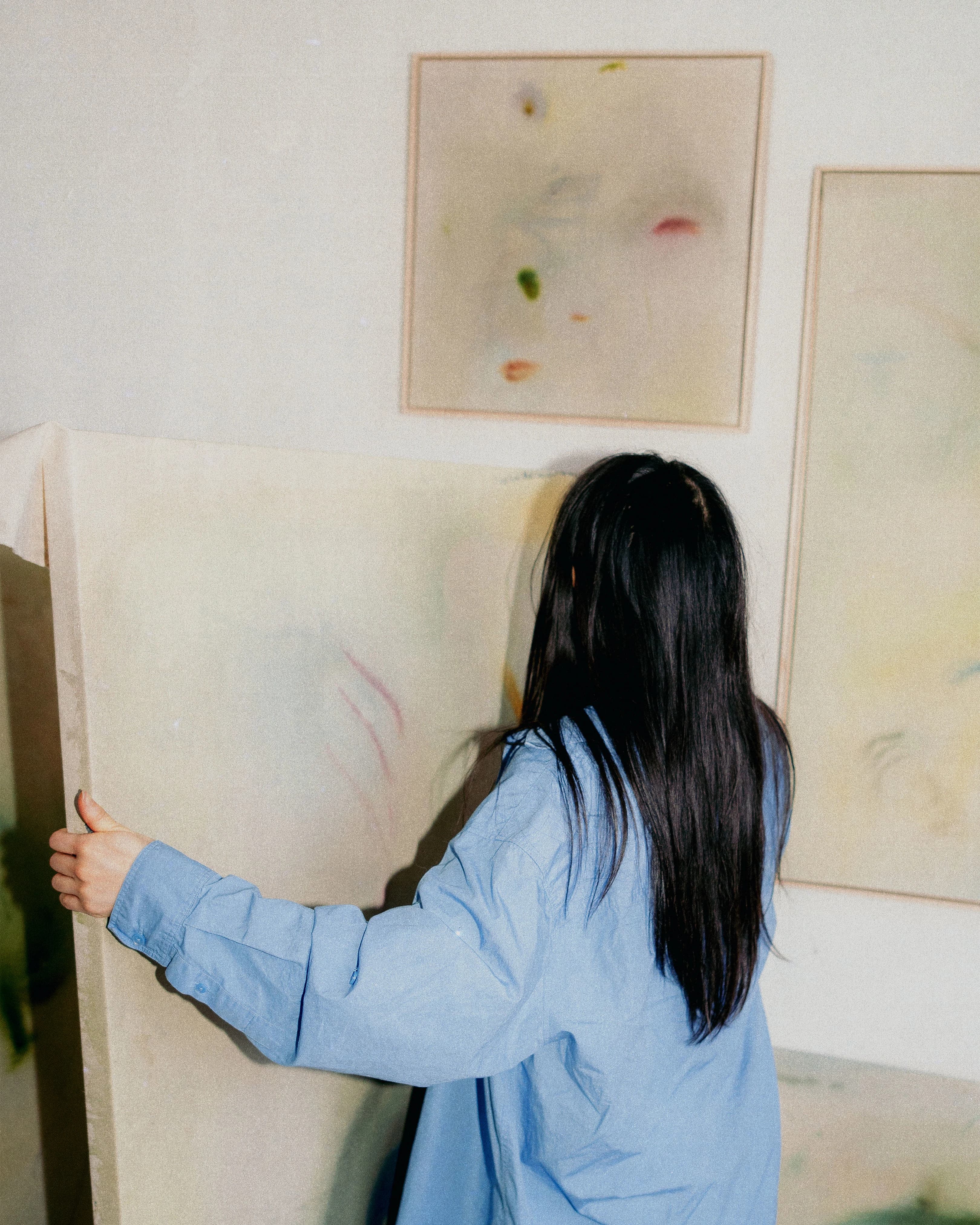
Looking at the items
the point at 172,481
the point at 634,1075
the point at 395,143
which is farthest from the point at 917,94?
the point at 634,1075

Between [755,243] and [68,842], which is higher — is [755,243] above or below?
above

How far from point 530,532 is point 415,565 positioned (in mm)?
194

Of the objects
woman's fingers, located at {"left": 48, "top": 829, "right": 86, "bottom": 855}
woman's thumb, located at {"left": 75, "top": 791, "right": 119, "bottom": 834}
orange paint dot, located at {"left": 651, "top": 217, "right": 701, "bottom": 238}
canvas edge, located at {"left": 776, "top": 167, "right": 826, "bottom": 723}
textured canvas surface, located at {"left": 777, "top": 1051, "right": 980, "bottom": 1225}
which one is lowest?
textured canvas surface, located at {"left": 777, "top": 1051, "right": 980, "bottom": 1225}

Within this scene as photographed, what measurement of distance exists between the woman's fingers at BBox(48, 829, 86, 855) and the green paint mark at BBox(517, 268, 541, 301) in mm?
857

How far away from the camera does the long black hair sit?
74 centimetres

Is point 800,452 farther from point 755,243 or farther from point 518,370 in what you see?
point 518,370

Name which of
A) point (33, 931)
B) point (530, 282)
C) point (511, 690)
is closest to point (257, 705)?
point (511, 690)

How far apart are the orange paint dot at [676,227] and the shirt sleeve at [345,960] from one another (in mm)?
841

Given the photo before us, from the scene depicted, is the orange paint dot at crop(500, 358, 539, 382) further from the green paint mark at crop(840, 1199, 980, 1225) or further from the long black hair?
the green paint mark at crop(840, 1199, 980, 1225)

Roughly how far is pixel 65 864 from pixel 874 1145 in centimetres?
121

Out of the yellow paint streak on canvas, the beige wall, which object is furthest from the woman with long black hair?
the beige wall

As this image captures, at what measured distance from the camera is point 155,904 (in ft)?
1.99

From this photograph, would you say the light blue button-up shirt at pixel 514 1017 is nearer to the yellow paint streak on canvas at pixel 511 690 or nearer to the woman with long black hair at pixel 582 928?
the woman with long black hair at pixel 582 928

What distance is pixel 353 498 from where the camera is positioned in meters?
0.85
